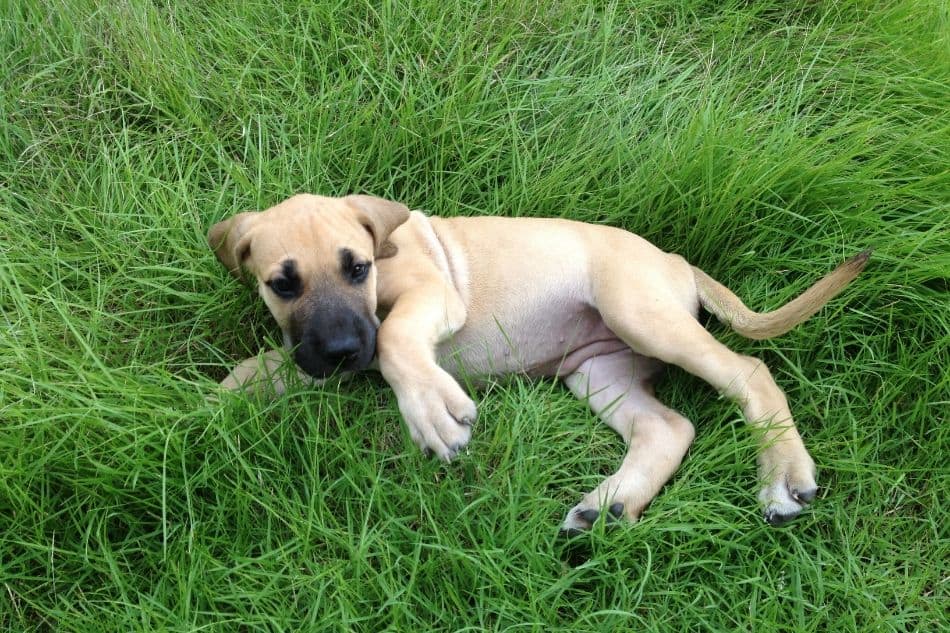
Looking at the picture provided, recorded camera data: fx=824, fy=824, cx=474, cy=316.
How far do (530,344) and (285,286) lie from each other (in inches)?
45.9

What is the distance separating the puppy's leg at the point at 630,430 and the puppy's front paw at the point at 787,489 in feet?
1.18

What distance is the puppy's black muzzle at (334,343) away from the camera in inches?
126

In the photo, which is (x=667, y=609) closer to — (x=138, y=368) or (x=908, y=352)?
(x=908, y=352)

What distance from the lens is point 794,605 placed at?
304 centimetres

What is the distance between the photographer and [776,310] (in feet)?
11.7

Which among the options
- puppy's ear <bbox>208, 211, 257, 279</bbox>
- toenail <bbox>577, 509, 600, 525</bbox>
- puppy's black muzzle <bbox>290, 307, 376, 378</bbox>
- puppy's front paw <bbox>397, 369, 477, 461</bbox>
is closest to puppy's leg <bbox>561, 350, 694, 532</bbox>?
toenail <bbox>577, 509, 600, 525</bbox>

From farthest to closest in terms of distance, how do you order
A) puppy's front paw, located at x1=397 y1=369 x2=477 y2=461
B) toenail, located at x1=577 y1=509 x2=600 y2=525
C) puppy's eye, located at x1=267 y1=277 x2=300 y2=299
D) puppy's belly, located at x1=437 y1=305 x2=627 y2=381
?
puppy's belly, located at x1=437 y1=305 x2=627 y2=381
puppy's eye, located at x1=267 y1=277 x2=300 y2=299
toenail, located at x1=577 y1=509 x2=600 y2=525
puppy's front paw, located at x1=397 y1=369 x2=477 y2=461

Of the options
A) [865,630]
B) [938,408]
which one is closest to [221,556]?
[865,630]

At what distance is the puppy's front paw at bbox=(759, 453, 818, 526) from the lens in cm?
321

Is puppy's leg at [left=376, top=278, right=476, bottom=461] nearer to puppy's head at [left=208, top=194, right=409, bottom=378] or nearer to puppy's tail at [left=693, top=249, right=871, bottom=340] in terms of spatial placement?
puppy's head at [left=208, top=194, right=409, bottom=378]

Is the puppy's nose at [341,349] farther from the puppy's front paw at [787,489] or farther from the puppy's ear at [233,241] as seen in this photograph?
the puppy's front paw at [787,489]

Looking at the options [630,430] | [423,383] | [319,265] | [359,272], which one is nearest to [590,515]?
[630,430]

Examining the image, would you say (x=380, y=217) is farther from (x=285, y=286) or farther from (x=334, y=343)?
(x=334, y=343)

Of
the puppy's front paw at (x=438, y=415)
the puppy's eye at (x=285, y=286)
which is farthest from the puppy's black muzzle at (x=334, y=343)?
the puppy's front paw at (x=438, y=415)
